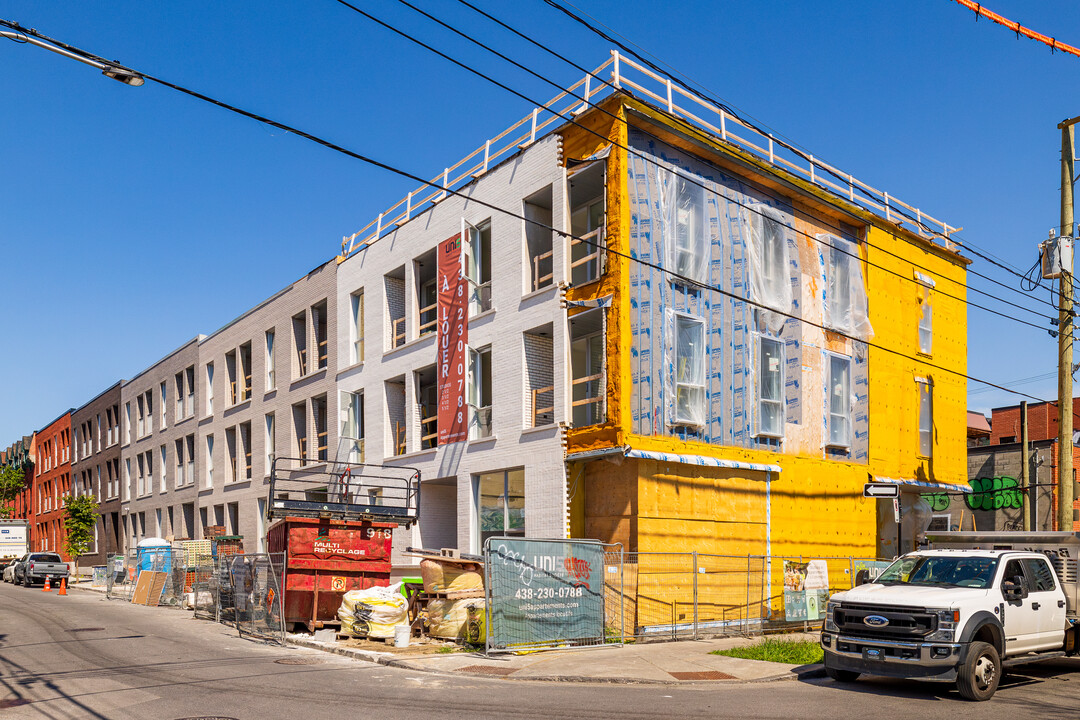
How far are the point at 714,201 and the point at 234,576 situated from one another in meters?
14.7

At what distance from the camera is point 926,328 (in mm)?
29766

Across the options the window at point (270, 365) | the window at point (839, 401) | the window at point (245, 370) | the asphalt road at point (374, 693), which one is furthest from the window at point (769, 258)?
the window at point (245, 370)

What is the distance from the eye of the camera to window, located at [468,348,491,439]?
2467 centimetres

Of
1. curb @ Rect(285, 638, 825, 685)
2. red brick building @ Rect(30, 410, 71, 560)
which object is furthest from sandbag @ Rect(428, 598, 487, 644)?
red brick building @ Rect(30, 410, 71, 560)

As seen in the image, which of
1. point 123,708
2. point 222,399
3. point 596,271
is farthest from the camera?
point 222,399

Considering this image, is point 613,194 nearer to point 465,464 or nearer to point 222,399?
point 465,464

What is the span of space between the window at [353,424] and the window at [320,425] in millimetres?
1935

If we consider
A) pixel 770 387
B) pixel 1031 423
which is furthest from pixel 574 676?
pixel 1031 423

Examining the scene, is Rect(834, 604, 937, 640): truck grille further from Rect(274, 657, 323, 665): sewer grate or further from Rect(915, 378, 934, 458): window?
Rect(915, 378, 934, 458): window

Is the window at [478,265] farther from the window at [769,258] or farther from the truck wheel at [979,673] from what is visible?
the truck wheel at [979,673]

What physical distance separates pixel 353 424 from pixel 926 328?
18.5 m

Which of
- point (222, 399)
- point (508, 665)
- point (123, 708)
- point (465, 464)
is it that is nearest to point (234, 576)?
point (465, 464)

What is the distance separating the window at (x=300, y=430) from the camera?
34.1 meters

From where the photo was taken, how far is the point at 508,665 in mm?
15203
